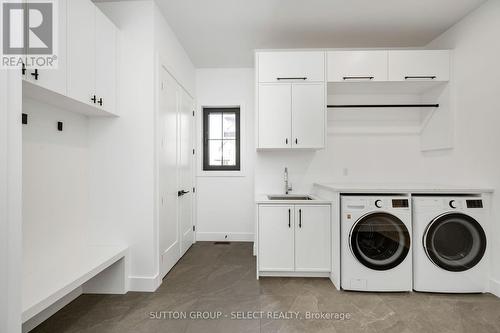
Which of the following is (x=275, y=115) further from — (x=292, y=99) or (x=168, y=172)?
(x=168, y=172)

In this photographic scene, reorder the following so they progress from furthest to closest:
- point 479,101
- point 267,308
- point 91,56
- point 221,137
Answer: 1. point 221,137
2. point 479,101
3. point 267,308
4. point 91,56

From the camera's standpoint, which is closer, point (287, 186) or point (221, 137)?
point (287, 186)

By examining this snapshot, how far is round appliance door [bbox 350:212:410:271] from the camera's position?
2.32 metres

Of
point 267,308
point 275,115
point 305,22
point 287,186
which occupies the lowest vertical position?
point 267,308

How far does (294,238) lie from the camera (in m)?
2.58

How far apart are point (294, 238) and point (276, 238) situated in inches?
7.5

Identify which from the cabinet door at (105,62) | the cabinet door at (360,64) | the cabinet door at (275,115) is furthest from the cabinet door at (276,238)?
the cabinet door at (105,62)

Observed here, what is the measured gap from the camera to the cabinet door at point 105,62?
6.68ft

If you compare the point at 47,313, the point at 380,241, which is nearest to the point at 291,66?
the point at 380,241

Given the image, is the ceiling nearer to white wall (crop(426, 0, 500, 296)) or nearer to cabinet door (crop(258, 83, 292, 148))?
white wall (crop(426, 0, 500, 296))

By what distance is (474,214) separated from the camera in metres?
2.29

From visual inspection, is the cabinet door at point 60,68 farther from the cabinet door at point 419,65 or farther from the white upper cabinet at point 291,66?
the cabinet door at point 419,65

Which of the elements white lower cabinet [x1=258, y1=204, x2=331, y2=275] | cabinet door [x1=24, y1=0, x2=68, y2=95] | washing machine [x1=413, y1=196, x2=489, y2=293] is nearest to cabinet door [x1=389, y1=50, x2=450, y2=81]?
washing machine [x1=413, y1=196, x2=489, y2=293]

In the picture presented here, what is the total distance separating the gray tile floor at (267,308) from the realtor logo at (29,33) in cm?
186
